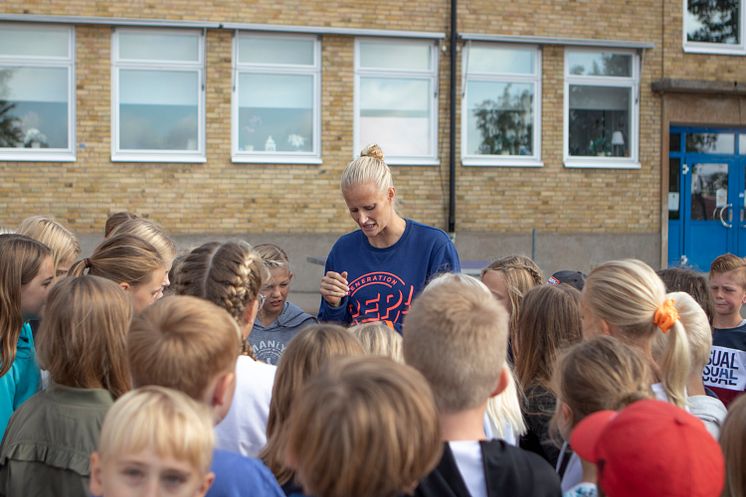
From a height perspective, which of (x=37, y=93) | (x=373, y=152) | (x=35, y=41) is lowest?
(x=373, y=152)

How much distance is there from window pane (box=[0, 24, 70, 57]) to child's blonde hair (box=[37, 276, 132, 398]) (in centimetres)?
1137

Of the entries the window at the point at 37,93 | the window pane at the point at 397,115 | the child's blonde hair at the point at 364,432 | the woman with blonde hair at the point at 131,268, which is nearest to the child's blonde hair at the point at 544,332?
the child's blonde hair at the point at 364,432

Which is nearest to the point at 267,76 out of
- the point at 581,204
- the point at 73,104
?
the point at 73,104

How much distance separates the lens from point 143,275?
3.68m

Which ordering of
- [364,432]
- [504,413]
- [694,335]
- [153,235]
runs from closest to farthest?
[364,432] < [504,413] < [694,335] < [153,235]

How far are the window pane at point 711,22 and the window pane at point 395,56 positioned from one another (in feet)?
17.4

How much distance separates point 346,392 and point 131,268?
7.53ft

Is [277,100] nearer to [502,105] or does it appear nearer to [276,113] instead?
[276,113]

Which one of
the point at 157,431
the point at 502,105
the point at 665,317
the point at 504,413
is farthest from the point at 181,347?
the point at 502,105

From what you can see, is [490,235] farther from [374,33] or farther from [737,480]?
[737,480]

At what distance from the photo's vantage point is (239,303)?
282cm

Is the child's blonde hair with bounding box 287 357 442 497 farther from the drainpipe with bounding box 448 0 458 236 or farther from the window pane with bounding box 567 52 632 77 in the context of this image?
the window pane with bounding box 567 52 632 77

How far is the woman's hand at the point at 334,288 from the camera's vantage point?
12.5 ft

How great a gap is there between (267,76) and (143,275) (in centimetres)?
1033
